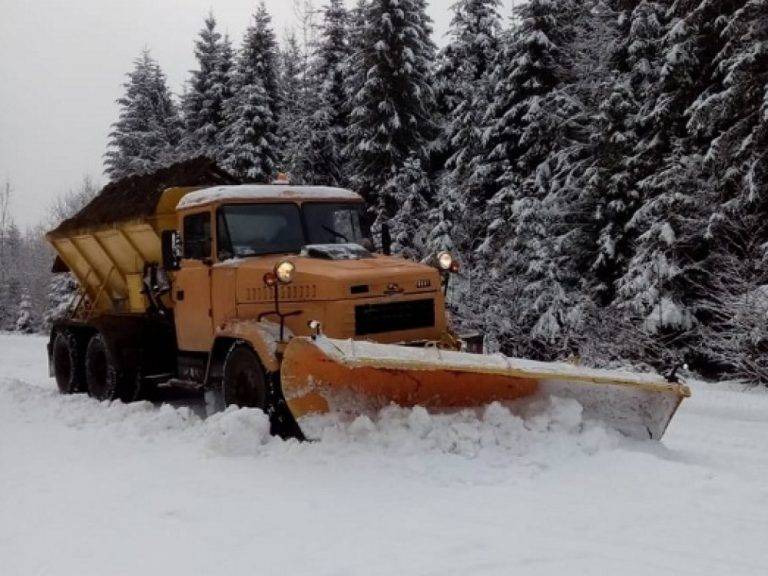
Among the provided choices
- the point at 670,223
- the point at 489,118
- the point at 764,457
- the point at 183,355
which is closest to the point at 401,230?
the point at 489,118

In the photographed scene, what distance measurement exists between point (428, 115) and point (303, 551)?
2211 centimetres

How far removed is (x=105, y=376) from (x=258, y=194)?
3.77 meters

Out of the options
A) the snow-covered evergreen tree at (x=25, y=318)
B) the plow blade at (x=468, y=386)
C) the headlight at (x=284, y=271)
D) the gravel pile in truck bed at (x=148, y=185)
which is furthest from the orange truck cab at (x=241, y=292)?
the snow-covered evergreen tree at (x=25, y=318)

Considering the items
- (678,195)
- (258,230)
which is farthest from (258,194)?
(678,195)

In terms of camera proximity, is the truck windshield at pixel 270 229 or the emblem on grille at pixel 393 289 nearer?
the emblem on grille at pixel 393 289

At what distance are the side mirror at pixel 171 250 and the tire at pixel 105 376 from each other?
1791mm

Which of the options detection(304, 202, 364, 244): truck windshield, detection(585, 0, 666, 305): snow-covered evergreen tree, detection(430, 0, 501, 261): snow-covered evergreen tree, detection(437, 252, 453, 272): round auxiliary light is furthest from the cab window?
detection(430, 0, 501, 261): snow-covered evergreen tree

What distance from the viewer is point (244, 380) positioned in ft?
22.2

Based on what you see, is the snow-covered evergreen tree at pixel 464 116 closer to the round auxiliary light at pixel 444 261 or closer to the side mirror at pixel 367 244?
the side mirror at pixel 367 244

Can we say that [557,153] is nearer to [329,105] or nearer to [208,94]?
[329,105]

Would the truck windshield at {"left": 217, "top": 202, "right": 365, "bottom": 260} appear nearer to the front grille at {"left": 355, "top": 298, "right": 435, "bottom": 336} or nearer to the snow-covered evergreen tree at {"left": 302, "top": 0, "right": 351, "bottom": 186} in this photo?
the front grille at {"left": 355, "top": 298, "right": 435, "bottom": 336}

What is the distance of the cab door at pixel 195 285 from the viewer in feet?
25.3

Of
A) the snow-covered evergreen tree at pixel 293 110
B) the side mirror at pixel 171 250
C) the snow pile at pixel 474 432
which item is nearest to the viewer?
the snow pile at pixel 474 432

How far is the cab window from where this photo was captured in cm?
770
